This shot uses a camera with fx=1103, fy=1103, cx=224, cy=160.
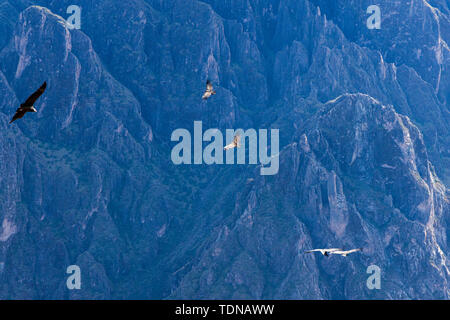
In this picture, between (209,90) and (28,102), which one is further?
(209,90)
